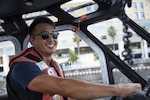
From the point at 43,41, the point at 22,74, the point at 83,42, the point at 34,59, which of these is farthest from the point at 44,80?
the point at 83,42

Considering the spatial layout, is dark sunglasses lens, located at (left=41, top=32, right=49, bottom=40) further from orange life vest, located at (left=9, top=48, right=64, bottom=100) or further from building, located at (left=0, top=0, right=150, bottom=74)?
building, located at (left=0, top=0, right=150, bottom=74)

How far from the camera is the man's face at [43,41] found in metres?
1.98

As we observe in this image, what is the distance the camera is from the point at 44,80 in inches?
58.4

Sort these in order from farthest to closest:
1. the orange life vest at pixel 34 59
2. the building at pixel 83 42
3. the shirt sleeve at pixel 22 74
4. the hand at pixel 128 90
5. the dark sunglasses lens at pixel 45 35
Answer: the building at pixel 83 42, the dark sunglasses lens at pixel 45 35, the orange life vest at pixel 34 59, the shirt sleeve at pixel 22 74, the hand at pixel 128 90

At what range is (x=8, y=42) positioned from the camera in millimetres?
3162

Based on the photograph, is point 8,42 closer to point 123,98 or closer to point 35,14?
point 35,14

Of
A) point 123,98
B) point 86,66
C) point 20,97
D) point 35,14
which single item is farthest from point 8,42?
point 123,98

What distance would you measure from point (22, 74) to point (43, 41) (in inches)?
17.5

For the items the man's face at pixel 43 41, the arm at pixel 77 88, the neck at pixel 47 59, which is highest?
the man's face at pixel 43 41

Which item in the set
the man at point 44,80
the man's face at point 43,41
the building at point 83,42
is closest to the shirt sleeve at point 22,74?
the man at point 44,80

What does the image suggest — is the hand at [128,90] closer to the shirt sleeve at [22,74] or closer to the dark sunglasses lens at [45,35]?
the shirt sleeve at [22,74]

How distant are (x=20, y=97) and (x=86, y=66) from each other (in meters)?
1.40

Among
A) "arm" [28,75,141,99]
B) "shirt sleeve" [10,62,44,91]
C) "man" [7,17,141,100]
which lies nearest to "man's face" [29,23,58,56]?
"man" [7,17,141,100]

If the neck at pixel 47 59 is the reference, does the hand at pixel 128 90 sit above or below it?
below
